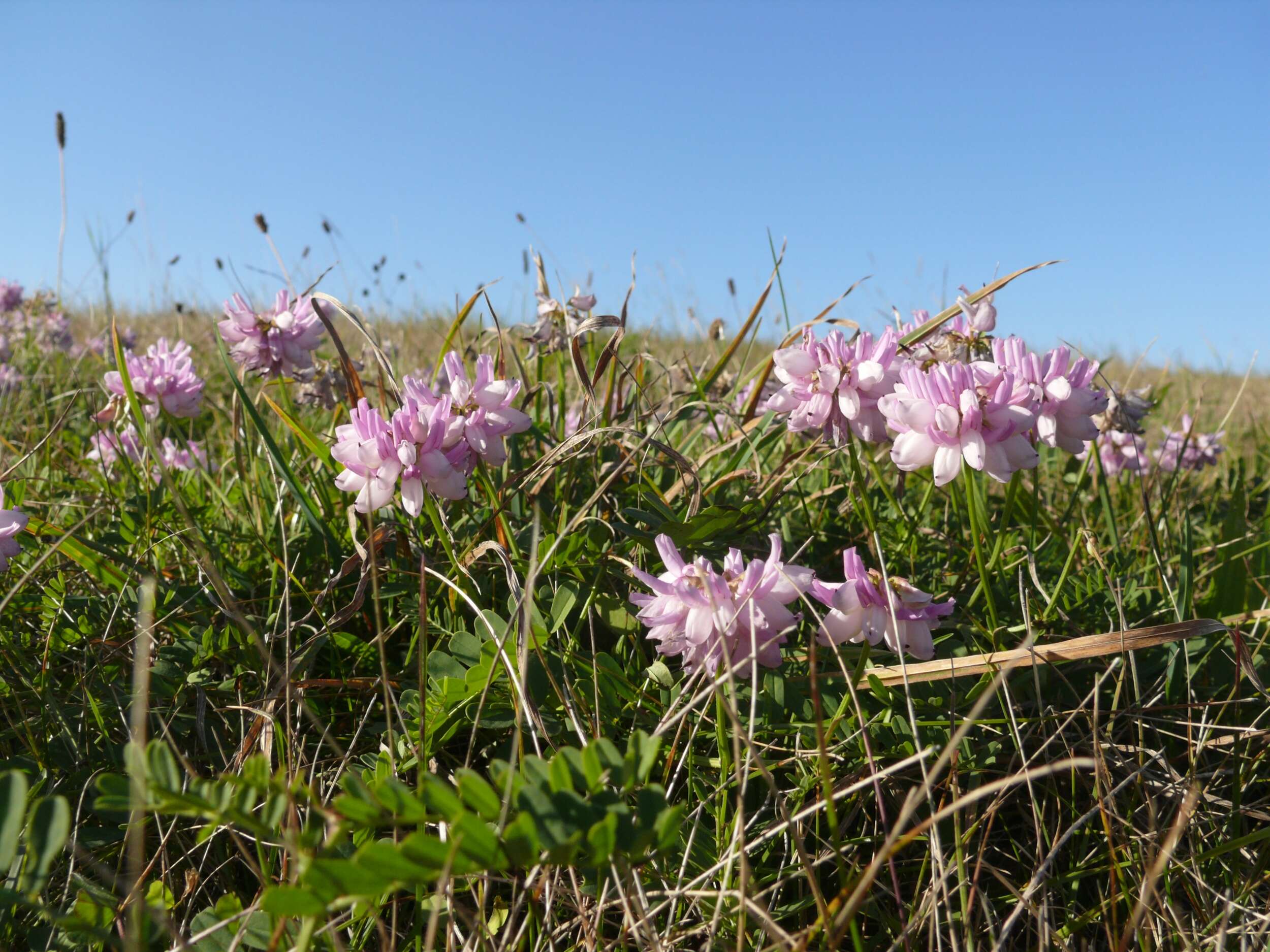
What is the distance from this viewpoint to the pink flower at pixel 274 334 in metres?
2.00

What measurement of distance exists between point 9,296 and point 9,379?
2.77 meters

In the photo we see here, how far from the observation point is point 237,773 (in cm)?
137

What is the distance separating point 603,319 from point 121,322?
6.79 m

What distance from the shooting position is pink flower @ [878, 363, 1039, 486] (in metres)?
1.34

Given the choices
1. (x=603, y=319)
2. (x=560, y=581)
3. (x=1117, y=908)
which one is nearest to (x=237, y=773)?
(x=560, y=581)

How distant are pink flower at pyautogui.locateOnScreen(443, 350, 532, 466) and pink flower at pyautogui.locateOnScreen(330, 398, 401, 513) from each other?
14 cm

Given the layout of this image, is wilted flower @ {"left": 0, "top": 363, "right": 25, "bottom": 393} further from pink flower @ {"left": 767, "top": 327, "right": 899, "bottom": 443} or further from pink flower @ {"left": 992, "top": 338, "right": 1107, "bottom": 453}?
pink flower @ {"left": 992, "top": 338, "right": 1107, "bottom": 453}

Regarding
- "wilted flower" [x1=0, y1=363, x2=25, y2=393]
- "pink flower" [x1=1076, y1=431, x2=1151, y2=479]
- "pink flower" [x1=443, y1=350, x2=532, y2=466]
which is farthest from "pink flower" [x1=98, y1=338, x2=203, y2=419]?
"pink flower" [x1=1076, y1=431, x2=1151, y2=479]

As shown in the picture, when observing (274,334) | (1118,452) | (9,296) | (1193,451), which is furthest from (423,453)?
(9,296)

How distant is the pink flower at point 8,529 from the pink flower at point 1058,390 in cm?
173

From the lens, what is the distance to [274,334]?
203 centimetres

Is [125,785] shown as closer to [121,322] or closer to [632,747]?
[632,747]

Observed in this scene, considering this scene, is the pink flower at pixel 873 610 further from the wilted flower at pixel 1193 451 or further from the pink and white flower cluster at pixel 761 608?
the wilted flower at pixel 1193 451

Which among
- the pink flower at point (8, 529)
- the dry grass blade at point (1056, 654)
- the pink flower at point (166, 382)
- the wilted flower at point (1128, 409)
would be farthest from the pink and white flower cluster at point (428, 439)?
the wilted flower at point (1128, 409)
